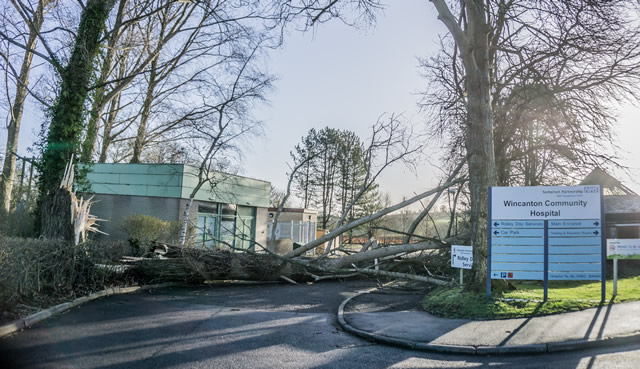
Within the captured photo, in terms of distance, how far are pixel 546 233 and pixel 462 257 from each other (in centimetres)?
191

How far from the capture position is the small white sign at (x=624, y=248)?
10.2m

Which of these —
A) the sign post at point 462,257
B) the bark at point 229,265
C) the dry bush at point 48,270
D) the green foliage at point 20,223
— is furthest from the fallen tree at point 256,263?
the green foliage at point 20,223

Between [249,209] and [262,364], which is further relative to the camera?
[249,209]

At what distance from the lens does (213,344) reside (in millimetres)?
6609

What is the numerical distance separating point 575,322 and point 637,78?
1037cm

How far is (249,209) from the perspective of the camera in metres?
31.4

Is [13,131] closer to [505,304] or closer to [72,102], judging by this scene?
[72,102]

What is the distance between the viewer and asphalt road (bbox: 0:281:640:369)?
566 cm

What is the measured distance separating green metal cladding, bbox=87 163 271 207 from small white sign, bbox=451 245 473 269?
15.4 meters

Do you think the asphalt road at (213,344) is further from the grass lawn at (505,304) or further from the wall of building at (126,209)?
the wall of building at (126,209)

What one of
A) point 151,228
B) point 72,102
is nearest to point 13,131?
point 151,228

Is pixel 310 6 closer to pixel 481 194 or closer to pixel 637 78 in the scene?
pixel 481 194

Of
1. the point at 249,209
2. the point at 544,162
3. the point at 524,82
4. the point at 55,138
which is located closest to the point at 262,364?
the point at 55,138

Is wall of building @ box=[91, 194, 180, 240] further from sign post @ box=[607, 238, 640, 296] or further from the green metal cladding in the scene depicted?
sign post @ box=[607, 238, 640, 296]
